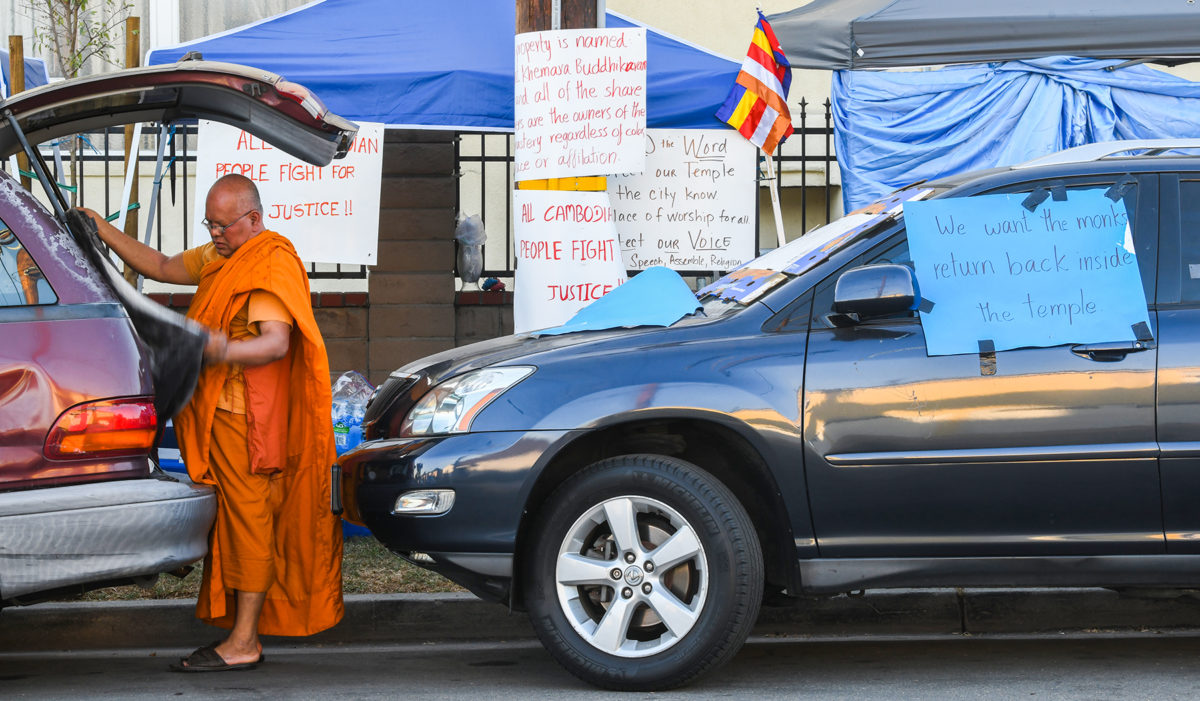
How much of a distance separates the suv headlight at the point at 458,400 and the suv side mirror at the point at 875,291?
981 millimetres

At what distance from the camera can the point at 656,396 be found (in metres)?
4.43

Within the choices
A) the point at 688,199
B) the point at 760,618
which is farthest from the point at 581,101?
the point at 760,618

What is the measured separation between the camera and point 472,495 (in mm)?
4438

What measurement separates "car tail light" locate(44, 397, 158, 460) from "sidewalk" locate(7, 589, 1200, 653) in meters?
1.52

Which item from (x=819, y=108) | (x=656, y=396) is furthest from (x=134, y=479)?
(x=819, y=108)

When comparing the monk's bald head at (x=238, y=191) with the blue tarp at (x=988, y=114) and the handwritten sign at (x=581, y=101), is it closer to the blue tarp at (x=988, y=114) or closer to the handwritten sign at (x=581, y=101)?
the handwritten sign at (x=581, y=101)

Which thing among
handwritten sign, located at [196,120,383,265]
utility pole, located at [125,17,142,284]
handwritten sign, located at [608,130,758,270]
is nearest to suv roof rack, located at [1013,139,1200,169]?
handwritten sign, located at [608,130,758,270]

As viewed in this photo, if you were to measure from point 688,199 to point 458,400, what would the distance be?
11.8 feet

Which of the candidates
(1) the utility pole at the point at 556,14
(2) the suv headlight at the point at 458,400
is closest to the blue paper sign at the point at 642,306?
(2) the suv headlight at the point at 458,400

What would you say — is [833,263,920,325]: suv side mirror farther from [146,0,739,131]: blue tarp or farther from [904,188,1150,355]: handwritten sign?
[146,0,739,131]: blue tarp

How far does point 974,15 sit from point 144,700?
17.2 ft

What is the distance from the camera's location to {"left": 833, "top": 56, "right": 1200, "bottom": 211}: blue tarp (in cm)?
777

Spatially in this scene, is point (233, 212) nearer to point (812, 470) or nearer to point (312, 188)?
point (812, 470)

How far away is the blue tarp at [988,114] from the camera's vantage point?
7766 millimetres
